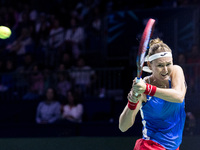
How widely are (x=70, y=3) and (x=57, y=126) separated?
16.9 ft

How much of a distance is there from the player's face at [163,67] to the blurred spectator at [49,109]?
4.69m

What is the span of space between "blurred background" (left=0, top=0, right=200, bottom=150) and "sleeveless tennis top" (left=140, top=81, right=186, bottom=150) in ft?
6.93

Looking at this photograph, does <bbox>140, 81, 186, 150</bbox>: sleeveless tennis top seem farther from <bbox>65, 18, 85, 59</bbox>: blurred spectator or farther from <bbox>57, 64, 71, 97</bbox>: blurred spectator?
<bbox>65, 18, 85, 59</bbox>: blurred spectator

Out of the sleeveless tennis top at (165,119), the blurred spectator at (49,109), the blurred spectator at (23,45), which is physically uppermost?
the blurred spectator at (23,45)

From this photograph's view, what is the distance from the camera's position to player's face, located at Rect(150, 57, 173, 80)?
2787 millimetres

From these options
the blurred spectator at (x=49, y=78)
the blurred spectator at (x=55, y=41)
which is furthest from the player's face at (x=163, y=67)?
the blurred spectator at (x=55, y=41)

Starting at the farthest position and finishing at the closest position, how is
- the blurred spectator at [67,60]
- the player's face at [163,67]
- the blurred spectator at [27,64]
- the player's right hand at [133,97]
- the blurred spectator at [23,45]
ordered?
A: the blurred spectator at [23,45] < the blurred spectator at [27,64] < the blurred spectator at [67,60] < the player's face at [163,67] < the player's right hand at [133,97]

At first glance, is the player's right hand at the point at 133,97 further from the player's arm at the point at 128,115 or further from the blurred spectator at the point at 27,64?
the blurred spectator at the point at 27,64

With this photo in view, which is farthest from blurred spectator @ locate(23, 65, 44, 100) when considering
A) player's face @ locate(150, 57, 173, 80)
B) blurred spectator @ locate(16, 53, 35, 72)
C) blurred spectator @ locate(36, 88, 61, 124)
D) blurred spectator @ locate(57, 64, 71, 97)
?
player's face @ locate(150, 57, 173, 80)

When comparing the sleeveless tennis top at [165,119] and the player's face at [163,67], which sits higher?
the player's face at [163,67]

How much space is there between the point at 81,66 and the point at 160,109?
524 cm

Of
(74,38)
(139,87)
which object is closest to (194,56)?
(74,38)

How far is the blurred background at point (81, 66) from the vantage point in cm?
660

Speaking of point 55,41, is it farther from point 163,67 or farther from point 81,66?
point 163,67
